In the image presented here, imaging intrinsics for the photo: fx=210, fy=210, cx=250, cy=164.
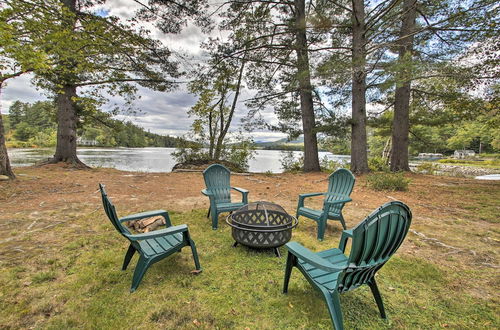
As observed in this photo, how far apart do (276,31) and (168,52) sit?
4.26 metres

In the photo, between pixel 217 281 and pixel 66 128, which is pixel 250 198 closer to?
pixel 217 281

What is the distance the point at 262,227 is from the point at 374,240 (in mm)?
1237

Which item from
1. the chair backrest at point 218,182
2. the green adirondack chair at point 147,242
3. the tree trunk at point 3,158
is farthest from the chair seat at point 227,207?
the tree trunk at point 3,158

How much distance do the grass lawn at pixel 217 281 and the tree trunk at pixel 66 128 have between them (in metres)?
5.98

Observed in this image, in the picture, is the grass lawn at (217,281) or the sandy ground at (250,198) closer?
the grass lawn at (217,281)

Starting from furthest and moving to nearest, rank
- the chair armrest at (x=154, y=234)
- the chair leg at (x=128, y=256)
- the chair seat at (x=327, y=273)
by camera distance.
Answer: the chair leg at (x=128, y=256), the chair armrest at (x=154, y=234), the chair seat at (x=327, y=273)

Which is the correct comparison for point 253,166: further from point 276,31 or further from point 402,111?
point 402,111

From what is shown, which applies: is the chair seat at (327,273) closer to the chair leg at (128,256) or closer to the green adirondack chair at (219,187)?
the chair leg at (128,256)

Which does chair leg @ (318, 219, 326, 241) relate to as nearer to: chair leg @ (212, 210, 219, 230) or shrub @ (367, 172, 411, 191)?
chair leg @ (212, 210, 219, 230)

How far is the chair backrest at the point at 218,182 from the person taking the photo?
366cm

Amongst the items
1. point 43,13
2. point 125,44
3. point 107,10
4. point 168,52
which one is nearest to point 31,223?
point 43,13

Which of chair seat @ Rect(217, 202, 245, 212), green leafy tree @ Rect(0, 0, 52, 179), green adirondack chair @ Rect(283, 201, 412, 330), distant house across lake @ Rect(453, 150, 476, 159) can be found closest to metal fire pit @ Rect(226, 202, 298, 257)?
chair seat @ Rect(217, 202, 245, 212)

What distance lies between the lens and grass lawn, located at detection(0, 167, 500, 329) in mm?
1584

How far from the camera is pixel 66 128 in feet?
28.0
